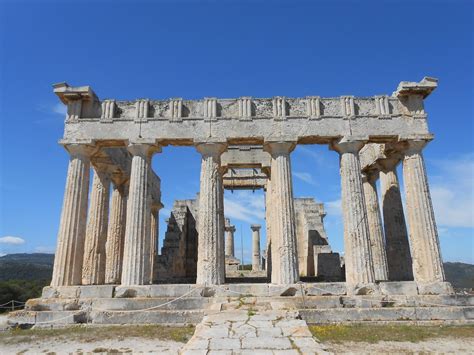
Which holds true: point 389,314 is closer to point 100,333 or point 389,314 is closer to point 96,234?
point 100,333

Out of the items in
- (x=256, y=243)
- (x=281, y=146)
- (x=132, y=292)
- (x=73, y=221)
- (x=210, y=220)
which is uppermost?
(x=281, y=146)

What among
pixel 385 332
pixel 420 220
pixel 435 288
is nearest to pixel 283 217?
pixel 420 220

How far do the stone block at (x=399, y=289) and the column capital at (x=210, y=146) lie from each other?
9.52m

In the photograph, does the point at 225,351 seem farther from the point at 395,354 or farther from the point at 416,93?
the point at 416,93

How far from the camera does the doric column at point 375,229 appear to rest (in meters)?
19.5

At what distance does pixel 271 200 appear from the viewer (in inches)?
762

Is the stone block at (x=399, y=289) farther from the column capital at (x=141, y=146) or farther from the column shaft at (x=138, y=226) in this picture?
the column capital at (x=141, y=146)

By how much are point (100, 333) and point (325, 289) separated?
9053mm

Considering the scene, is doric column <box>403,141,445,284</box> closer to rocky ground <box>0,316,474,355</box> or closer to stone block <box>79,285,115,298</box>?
rocky ground <box>0,316,474,355</box>

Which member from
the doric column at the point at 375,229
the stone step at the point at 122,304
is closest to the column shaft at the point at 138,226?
the stone step at the point at 122,304

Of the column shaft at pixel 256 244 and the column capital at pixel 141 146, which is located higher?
the column capital at pixel 141 146

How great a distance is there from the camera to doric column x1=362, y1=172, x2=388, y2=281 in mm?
19469

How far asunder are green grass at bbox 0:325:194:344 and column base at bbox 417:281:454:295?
9916 mm

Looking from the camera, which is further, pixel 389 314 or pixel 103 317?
pixel 103 317
